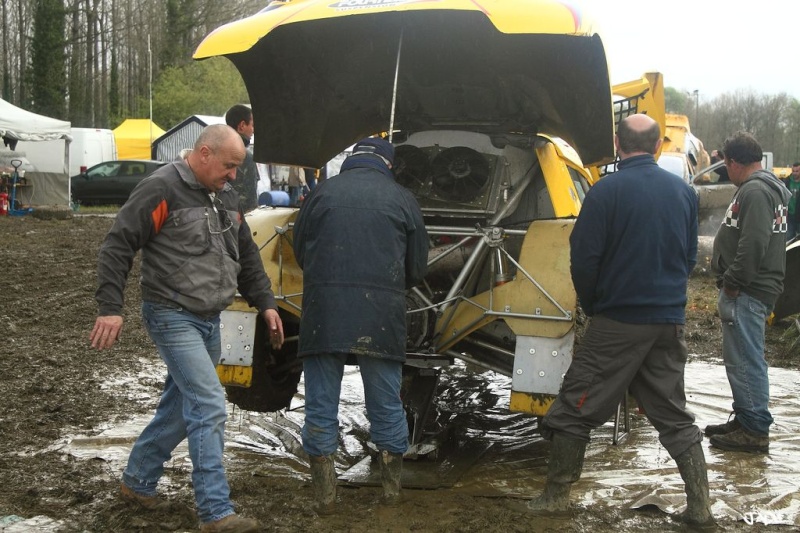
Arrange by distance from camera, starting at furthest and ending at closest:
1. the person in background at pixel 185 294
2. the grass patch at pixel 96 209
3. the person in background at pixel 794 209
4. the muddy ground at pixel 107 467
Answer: the grass patch at pixel 96 209
the person in background at pixel 794 209
the muddy ground at pixel 107 467
the person in background at pixel 185 294

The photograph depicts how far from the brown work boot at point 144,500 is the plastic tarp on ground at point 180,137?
87.3 ft

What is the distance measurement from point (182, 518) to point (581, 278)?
221 cm

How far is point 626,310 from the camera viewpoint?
14.5ft

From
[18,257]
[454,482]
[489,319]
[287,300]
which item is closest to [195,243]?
[287,300]

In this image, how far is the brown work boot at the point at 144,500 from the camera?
4339mm

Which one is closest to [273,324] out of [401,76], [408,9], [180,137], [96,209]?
[408,9]

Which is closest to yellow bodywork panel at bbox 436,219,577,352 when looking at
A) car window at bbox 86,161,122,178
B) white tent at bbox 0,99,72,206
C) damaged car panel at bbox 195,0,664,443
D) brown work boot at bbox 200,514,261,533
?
damaged car panel at bbox 195,0,664,443

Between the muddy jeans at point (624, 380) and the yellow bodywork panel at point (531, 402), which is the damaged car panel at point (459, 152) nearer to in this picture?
the yellow bodywork panel at point (531, 402)

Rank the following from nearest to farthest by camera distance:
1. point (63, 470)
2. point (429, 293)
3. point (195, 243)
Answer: point (195, 243)
point (63, 470)
point (429, 293)

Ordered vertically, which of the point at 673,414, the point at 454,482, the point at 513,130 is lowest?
the point at 454,482

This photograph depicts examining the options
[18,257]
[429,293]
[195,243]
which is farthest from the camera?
[18,257]

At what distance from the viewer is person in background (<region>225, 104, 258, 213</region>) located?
6.54 meters

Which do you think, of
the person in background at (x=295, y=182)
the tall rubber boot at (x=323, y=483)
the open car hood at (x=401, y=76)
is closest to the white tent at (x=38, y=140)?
the person in background at (x=295, y=182)

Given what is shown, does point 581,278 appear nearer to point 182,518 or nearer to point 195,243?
point 195,243
